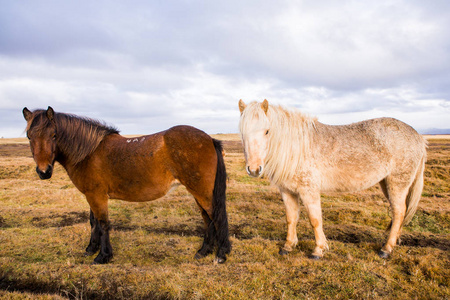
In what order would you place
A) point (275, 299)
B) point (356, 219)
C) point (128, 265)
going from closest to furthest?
1. point (275, 299)
2. point (128, 265)
3. point (356, 219)

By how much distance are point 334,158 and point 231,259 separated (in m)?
2.80

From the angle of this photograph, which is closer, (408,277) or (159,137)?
(408,277)

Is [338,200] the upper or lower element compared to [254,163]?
lower

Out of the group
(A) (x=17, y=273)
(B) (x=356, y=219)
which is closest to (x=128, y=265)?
(A) (x=17, y=273)

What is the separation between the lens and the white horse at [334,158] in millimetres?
4668

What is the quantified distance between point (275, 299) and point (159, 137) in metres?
3.43

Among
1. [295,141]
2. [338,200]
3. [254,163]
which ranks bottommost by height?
[338,200]

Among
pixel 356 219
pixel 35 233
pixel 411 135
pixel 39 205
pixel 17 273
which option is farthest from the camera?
pixel 39 205

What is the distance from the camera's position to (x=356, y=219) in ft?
25.0

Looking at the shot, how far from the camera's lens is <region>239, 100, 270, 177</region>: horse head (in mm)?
4059

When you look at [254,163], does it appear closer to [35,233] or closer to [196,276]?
[196,276]

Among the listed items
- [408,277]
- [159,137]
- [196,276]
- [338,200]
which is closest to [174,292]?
[196,276]

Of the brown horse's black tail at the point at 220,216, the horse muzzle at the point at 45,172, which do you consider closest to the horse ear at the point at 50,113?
the horse muzzle at the point at 45,172

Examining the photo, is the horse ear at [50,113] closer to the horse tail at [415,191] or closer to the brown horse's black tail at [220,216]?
the brown horse's black tail at [220,216]
